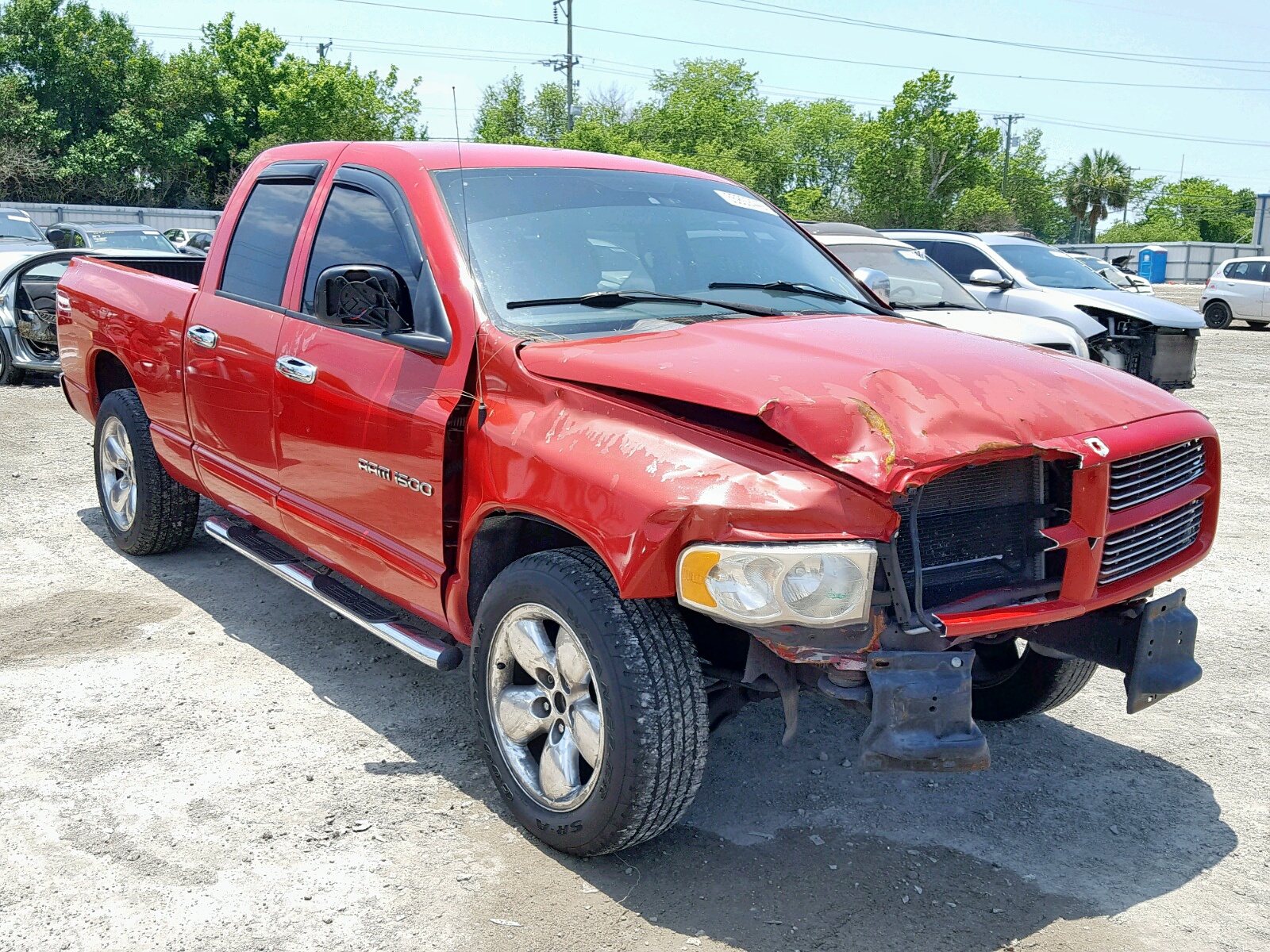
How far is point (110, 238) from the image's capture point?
17.8 m

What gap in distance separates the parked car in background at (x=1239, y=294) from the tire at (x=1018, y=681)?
24.1m

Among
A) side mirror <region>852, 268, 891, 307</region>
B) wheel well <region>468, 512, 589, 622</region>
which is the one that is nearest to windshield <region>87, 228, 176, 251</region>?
side mirror <region>852, 268, 891, 307</region>

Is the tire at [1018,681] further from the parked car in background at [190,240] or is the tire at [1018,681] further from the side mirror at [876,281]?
the parked car in background at [190,240]

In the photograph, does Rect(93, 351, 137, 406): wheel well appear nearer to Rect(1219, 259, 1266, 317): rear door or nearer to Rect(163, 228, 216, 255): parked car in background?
Rect(163, 228, 216, 255): parked car in background

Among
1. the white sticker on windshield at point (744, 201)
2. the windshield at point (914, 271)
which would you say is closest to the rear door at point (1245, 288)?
the windshield at point (914, 271)

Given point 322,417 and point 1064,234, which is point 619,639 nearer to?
point 322,417

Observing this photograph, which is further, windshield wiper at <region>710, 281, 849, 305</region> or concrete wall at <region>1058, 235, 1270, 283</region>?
concrete wall at <region>1058, 235, 1270, 283</region>

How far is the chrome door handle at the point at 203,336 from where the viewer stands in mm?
4688

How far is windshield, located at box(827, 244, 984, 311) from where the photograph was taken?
10.1 meters

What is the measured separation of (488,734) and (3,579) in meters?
3.59

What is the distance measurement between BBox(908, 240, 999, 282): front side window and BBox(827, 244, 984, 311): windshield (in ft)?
8.25

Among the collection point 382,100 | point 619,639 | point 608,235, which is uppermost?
point 382,100

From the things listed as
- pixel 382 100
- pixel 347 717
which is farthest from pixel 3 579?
pixel 382 100

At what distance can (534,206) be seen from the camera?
3828 mm
